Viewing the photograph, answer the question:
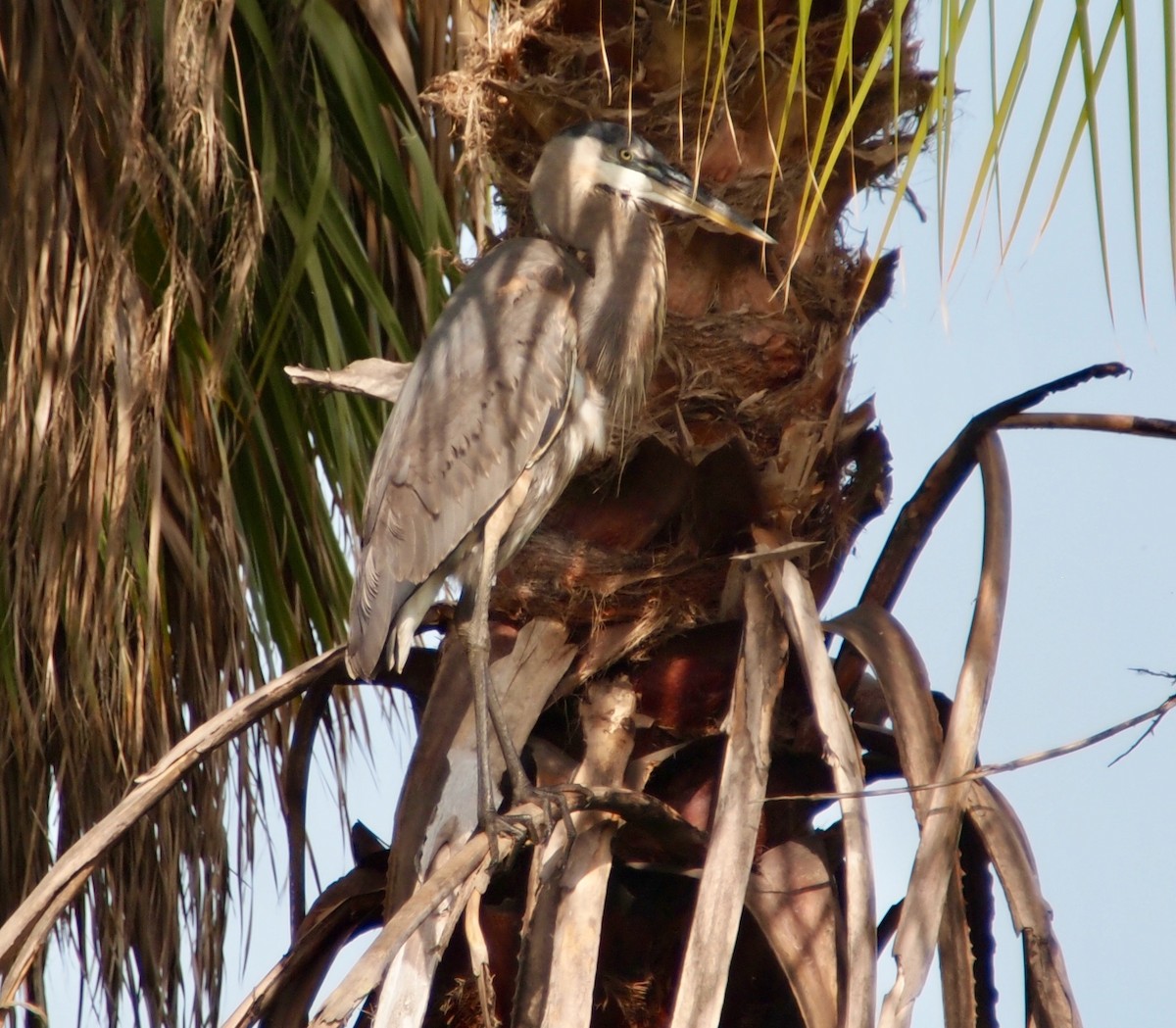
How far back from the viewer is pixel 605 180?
9.42 feet

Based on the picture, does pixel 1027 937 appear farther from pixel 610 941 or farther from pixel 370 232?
pixel 370 232

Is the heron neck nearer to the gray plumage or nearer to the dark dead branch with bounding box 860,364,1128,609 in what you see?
the gray plumage

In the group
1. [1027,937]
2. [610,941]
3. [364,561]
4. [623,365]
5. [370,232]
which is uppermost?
[370,232]

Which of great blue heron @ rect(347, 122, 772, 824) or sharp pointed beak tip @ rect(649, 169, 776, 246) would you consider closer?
sharp pointed beak tip @ rect(649, 169, 776, 246)

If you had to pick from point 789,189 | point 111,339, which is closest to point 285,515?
point 111,339

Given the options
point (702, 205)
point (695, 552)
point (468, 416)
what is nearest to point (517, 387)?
point (468, 416)

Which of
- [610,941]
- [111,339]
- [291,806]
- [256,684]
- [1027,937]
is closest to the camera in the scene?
[1027,937]

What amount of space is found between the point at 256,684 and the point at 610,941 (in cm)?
104

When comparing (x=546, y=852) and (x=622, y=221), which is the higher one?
(x=622, y=221)

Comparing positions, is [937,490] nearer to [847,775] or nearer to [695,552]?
[695,552]

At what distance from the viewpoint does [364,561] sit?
2.66 meters

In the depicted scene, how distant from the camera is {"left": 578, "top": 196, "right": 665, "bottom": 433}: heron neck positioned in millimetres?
2887

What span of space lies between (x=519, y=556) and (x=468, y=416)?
0.40 meters

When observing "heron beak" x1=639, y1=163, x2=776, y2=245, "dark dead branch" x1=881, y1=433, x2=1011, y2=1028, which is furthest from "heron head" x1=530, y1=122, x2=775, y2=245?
"dark dead branch" x1=881, y1=433, x2=1011, y2=1028
